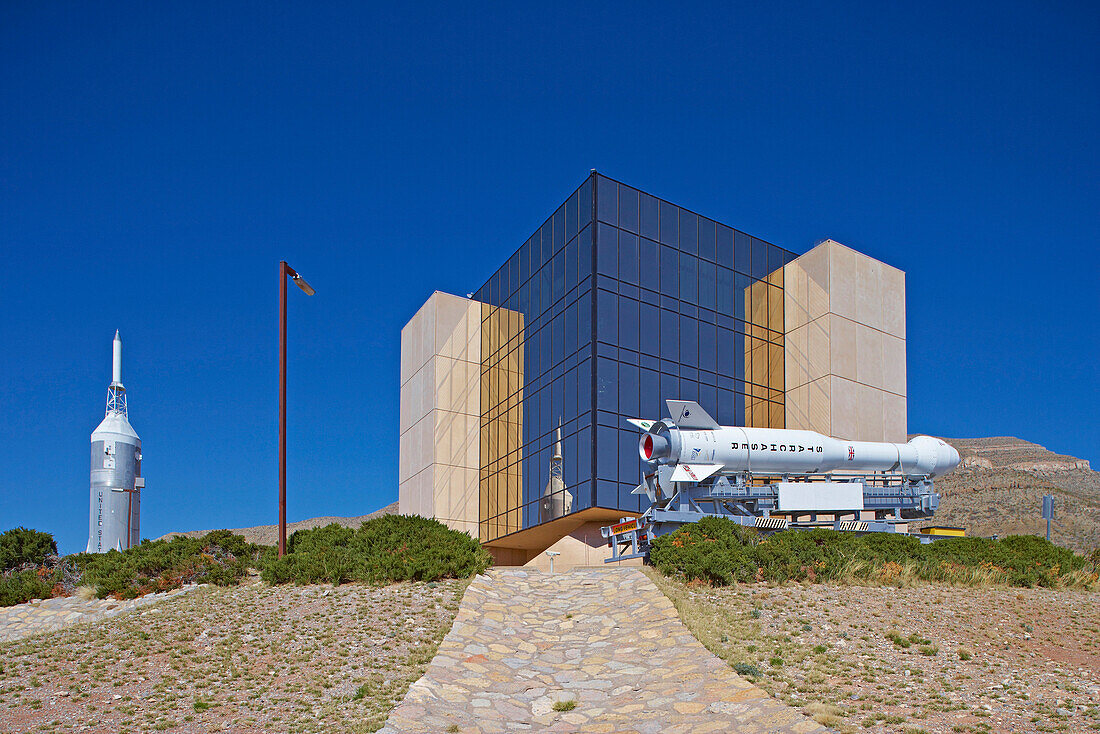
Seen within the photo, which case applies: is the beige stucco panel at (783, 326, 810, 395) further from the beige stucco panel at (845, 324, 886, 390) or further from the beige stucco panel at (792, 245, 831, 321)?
the beige stucco panel at (845, 324, 886, 390)

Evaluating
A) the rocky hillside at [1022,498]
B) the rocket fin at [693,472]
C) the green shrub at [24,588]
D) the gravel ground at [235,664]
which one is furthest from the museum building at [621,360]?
the rocky hillside at [1022,498]

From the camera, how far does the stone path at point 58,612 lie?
64.1 ft

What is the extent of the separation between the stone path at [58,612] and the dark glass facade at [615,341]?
50.8ft

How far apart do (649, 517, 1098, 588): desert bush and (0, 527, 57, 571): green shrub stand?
16.2 m

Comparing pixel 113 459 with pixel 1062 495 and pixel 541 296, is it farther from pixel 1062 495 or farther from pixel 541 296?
pixel 1062 495

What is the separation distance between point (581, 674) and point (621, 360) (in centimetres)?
1893

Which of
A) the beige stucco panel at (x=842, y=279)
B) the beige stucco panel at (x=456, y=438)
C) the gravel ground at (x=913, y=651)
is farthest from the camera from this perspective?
the beige stucco panel at (x=456, y=438)

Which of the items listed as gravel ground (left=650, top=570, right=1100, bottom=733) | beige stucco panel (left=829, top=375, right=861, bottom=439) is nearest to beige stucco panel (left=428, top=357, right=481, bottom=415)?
beige stucco panel (left=829, top=375, right=861, bottom=439)

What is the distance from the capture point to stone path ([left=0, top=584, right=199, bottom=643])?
64.1 feet

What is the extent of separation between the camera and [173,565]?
21.7 m

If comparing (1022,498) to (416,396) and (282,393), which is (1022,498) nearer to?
(416,396)

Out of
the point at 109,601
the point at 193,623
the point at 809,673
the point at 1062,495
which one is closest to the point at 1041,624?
the point at 809,673

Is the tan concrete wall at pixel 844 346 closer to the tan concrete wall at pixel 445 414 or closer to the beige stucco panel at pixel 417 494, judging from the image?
the tan concrete wall at pixel 445 414

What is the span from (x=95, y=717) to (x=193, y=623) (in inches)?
181
